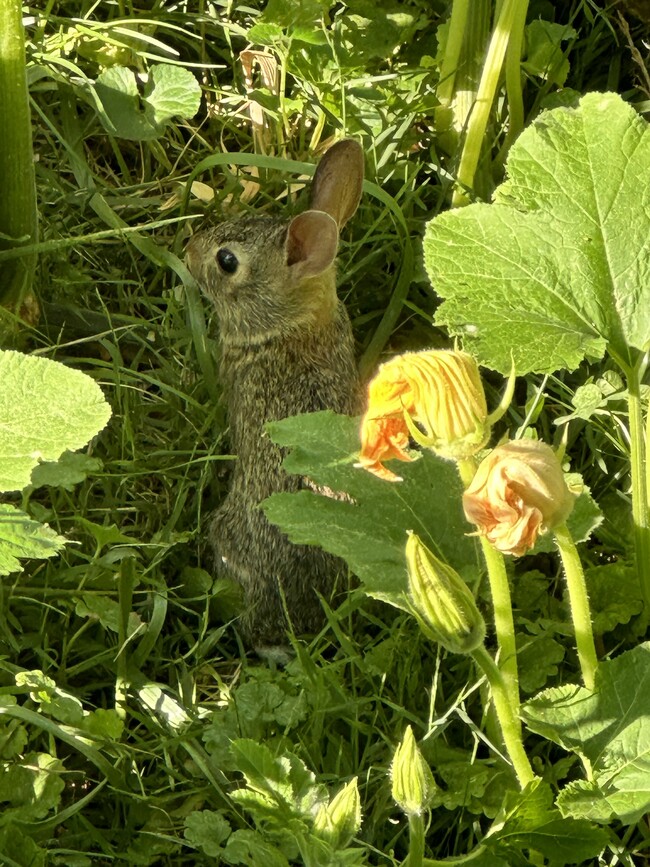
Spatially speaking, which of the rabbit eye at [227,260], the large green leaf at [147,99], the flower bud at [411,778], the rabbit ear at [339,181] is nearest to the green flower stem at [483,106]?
the rabbit ear at [339,181]

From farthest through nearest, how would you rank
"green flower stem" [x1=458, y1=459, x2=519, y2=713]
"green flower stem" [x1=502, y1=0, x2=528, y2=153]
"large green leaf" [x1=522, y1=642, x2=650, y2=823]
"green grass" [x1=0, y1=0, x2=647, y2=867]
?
"green flower stem" [x1=502, y1=0, x2=528, y2=153] → "green grass" [x1=0, y1=0, x2=647, y2=867] → "large green leaf" [x1=522, y1=642, x2=650, y2=823] → "green flower stem" [x1=458, y1=459, x2=519, y2=713]

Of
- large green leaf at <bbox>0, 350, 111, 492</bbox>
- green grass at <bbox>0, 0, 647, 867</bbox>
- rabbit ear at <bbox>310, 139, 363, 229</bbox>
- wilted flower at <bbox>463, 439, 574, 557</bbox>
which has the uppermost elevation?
wilted flower at <bbox>463, 439, 574, 557</bbox>

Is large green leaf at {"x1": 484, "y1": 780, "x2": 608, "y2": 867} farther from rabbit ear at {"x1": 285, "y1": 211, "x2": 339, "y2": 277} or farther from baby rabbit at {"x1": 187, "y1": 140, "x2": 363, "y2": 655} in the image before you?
rabbit ear at {"x1": 285, "y1": 211, "x2": 339, "y2": 277}

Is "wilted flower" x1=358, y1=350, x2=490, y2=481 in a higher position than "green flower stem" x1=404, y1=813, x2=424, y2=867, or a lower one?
higher

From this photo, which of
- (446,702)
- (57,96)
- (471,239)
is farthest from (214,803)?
(57,96)

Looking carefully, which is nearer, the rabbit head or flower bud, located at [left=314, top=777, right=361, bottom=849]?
flower bud, located at [left=314, top=777, right=361, bottom=849]

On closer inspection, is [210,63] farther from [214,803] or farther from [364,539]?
[214,803]

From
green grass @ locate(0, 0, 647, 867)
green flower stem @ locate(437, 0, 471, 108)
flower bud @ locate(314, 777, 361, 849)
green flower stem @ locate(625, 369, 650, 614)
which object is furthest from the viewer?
green flower stem @ locate(437, 0, 471, 108)

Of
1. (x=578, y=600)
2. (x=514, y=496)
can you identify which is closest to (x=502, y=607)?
(x=578, y=600)

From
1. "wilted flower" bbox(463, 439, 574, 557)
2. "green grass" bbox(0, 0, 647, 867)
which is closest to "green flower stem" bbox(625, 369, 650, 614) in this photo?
"green grass" bbox(0, 0, 647, 867)
